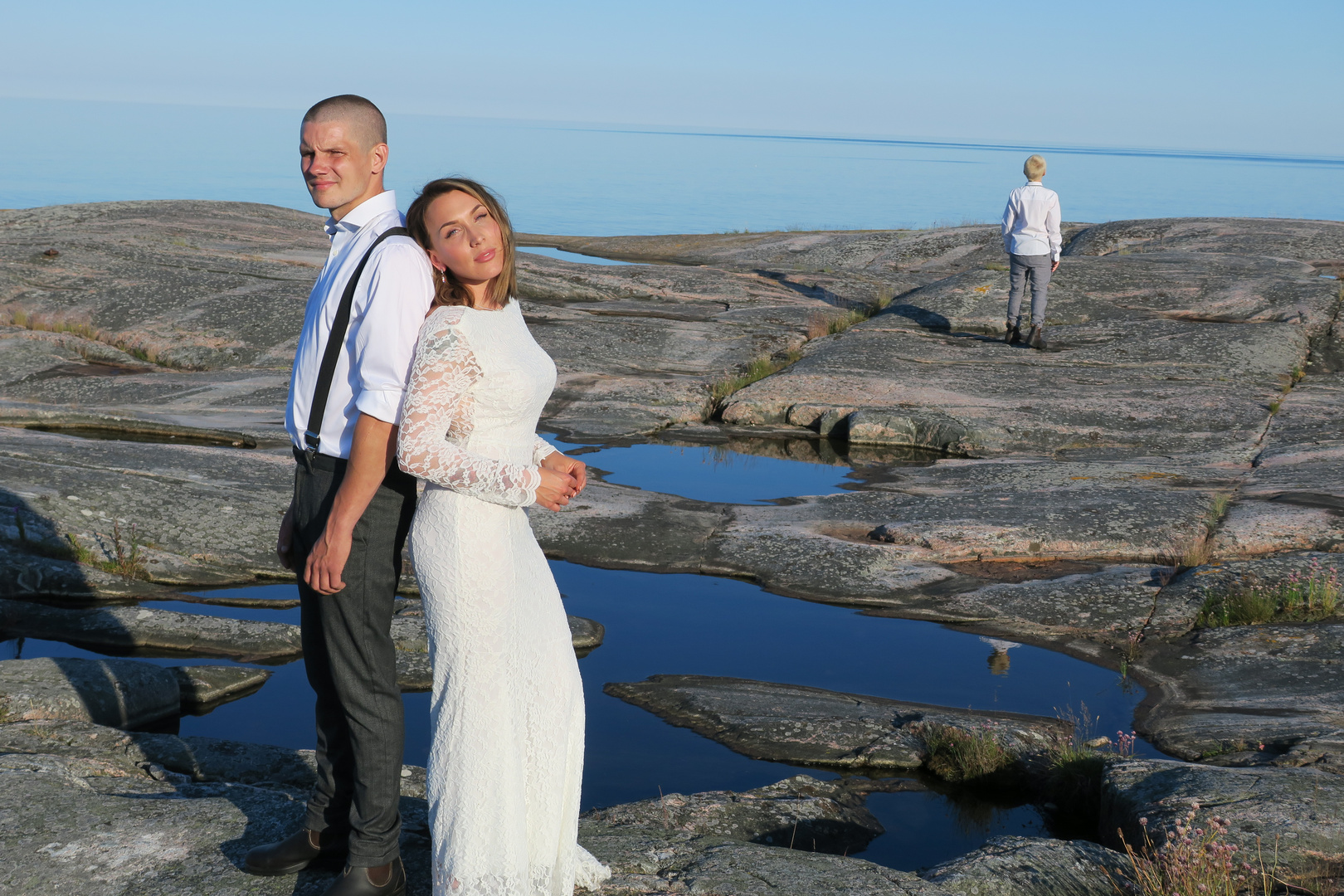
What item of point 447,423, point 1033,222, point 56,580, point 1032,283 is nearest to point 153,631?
point 56,580

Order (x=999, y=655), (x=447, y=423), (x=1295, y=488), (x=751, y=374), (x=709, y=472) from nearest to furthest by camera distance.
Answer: (x=447, y=423) → (x=999, y=655) → (x=1295, y=488) → (x=709, y=472) → (x=751, y=374)

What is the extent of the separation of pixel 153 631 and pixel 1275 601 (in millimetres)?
6696

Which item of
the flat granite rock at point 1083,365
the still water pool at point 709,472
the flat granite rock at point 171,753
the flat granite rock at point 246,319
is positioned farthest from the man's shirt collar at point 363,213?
the flat granite rock at point 1083,365

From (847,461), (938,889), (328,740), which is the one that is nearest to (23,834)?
(328,740)

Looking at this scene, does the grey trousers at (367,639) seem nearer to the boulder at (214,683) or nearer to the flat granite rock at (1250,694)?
the boulder at (214,683)

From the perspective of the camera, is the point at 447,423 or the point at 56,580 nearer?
the point at 447,423

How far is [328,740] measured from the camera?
3.26 meters

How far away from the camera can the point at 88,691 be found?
5.20m

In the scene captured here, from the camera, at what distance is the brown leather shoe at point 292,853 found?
3184mm

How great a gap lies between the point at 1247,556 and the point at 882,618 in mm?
2693

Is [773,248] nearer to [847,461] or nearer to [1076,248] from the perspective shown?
[1076,248]

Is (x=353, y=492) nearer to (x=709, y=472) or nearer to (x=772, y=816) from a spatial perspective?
(x=772, y=816)

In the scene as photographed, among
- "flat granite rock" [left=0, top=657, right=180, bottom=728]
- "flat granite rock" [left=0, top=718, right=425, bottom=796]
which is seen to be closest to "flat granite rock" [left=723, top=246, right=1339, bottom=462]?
"flat granite rock" [left=0, top=657, right=180, bottom=728]

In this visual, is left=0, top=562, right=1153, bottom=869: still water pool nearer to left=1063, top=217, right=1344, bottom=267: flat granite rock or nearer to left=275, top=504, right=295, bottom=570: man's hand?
Answer: left=275, top=504, right=295, bottom=570: man's hand
